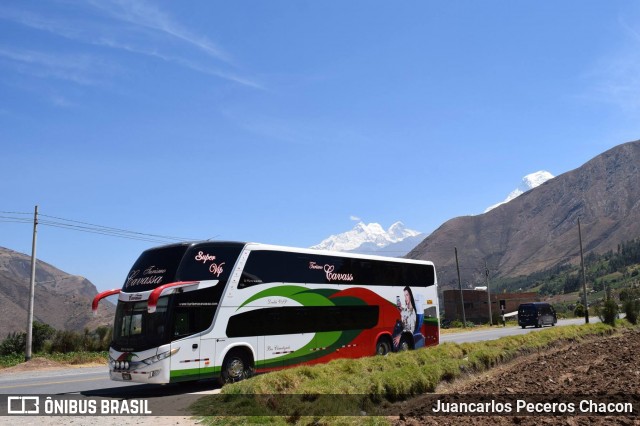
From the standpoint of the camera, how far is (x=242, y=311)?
55.0 feet

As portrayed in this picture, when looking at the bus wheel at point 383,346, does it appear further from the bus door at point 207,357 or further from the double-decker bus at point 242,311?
the bus door at point 207,357

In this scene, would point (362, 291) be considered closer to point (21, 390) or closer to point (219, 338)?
point (219, 338)

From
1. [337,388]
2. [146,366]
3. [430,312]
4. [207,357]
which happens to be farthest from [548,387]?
[430,312]

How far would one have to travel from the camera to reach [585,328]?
32844 millimetres

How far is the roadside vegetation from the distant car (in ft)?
119

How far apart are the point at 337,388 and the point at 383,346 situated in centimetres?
922

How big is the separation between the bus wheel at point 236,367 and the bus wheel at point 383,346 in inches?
250

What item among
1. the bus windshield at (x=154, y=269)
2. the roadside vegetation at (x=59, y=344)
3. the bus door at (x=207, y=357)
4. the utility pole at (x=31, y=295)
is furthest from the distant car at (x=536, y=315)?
the bus windshield at (x=154, y=269)

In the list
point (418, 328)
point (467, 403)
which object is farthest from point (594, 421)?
point (418, 328)

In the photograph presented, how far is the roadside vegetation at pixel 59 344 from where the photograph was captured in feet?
106

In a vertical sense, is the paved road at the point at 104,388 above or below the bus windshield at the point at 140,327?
below

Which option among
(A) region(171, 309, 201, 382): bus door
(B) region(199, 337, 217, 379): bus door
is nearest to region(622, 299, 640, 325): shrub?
(B) region(199, 337, 217, 379): bus door

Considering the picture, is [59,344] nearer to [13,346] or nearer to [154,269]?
[13,346]

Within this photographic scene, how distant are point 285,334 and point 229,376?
2.44 meters
